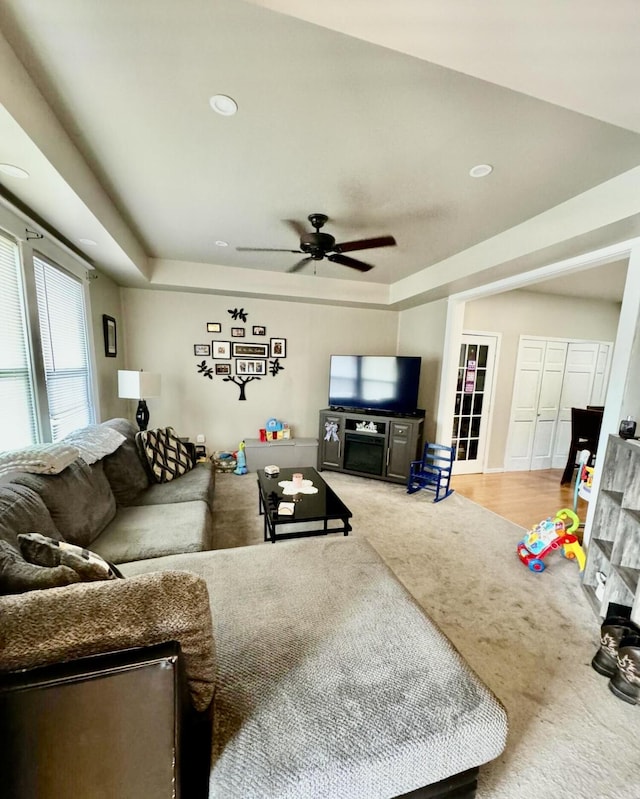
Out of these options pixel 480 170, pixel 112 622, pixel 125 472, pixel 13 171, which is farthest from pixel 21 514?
pixel 480 170

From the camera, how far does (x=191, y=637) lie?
81 centimetres

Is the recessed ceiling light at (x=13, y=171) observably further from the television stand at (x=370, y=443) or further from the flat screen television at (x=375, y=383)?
the television stand at (x=370, y=443)

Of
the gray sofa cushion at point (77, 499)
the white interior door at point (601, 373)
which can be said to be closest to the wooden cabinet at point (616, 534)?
the gray sofa cushion at point (77, 499)

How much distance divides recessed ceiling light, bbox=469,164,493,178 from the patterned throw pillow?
122 inches

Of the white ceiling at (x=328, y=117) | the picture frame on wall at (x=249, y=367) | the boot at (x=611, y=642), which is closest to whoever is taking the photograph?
the white ceiling at (x=328, y=117)

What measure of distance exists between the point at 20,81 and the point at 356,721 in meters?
2.58

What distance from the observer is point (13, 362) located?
2.00 metres

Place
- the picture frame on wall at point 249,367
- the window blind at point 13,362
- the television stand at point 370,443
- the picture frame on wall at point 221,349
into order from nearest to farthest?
the window blind at point 13,362 → the television stand at point 370,443 → the picture frame on wall at point 221,349 → the picture frame on wall at point 249,367

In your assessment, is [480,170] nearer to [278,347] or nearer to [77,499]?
[77,499]

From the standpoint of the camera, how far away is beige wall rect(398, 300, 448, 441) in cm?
413

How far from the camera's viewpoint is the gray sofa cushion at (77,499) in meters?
1.63

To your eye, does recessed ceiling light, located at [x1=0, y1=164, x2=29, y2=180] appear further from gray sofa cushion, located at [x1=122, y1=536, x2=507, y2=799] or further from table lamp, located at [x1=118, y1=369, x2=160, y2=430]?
gray sofa cushion, located at [x1=122, y1=536, x2=507, y2=799]

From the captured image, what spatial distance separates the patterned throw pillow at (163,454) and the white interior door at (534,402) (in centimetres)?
431

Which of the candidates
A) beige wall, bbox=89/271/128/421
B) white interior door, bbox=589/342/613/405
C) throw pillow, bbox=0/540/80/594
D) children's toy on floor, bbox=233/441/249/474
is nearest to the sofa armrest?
throw pillow, bbox=0/540/80/594
